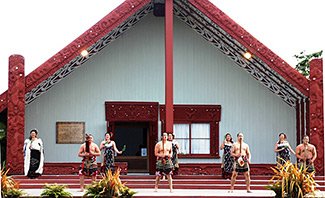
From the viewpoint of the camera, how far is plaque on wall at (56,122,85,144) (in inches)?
663

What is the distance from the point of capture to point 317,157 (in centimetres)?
1443

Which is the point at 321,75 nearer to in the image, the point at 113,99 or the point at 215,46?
the point at 215,46

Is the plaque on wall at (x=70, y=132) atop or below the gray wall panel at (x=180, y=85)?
below

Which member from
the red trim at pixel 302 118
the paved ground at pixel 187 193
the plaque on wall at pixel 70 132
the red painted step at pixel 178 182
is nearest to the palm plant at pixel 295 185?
the paved ground at pixel 187 193

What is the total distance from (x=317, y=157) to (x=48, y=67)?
8691 millimetres

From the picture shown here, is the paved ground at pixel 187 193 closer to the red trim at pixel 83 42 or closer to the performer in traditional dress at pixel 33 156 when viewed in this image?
the performer in traditional dress at pixel 33 156

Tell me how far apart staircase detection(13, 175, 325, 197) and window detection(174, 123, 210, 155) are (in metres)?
2.44

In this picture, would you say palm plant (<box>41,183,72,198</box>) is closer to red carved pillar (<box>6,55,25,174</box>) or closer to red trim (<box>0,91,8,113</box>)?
red carved pillar (<box>6,55,25,174</box>)

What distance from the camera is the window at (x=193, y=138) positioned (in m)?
17.2

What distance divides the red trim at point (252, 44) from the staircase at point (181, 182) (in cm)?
310

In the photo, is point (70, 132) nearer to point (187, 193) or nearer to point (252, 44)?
point (187, 193)

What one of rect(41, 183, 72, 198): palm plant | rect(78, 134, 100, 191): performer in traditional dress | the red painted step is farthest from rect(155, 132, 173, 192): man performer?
rect(41, 183, 72, 198): palm plant

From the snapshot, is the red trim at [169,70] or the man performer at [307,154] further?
the red trim at [169,70]

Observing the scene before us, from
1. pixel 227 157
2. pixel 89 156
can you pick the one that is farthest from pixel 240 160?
pixel 89 156
